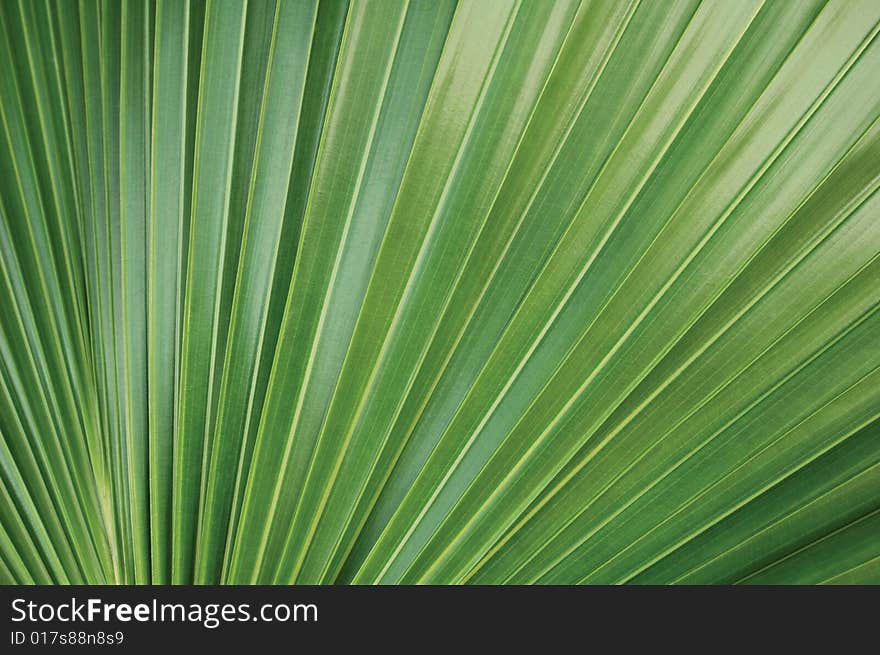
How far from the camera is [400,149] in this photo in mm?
555

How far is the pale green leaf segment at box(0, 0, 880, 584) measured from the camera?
53 cm

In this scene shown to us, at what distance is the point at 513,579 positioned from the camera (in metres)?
0.64

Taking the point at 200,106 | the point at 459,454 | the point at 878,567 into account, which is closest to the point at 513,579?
the point at 459,454

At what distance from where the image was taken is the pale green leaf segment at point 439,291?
528mm

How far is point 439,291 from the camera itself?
57cm

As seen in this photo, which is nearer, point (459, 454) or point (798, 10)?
point (798, 10)

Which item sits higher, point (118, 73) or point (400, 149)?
point (118, 73)

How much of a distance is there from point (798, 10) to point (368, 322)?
0.48 metres

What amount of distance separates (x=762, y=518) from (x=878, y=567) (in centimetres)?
13
